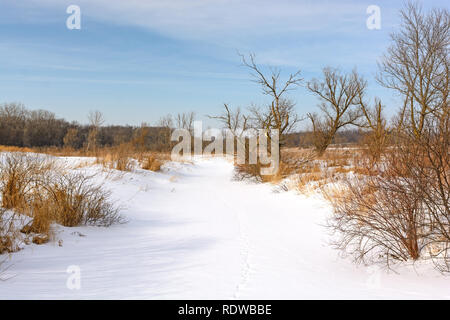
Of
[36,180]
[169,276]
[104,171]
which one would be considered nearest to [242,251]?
[169,276]

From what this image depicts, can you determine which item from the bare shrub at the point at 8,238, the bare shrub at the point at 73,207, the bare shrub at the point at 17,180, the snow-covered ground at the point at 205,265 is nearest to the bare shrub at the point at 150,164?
the snow-covered ground at the point at 205,265

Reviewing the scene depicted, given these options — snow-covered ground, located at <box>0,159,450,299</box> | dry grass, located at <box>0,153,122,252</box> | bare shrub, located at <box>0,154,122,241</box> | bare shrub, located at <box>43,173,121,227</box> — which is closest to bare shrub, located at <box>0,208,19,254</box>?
dry grass, located at <box>0,153,122,252</box>

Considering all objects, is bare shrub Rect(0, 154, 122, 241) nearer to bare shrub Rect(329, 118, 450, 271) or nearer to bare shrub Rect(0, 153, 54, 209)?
bare shrub Rect(0, 153, 54, 209)

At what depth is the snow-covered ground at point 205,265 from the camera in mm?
3314

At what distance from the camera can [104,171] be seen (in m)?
12.6

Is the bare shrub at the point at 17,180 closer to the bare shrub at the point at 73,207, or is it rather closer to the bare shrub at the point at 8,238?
the bare shrub at the point at 73,207

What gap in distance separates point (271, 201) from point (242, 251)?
5.91 metres

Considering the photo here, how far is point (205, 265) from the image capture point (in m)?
4.30

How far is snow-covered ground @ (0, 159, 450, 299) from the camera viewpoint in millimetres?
3314

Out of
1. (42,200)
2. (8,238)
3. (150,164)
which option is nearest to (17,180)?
(42,200)

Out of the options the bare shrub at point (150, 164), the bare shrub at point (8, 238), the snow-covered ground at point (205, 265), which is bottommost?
the snow-covered ground at point (205, 265)

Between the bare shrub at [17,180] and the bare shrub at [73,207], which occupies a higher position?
the bare shrub at [17,180]

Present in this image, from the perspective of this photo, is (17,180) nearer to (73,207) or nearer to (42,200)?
(42,200)
